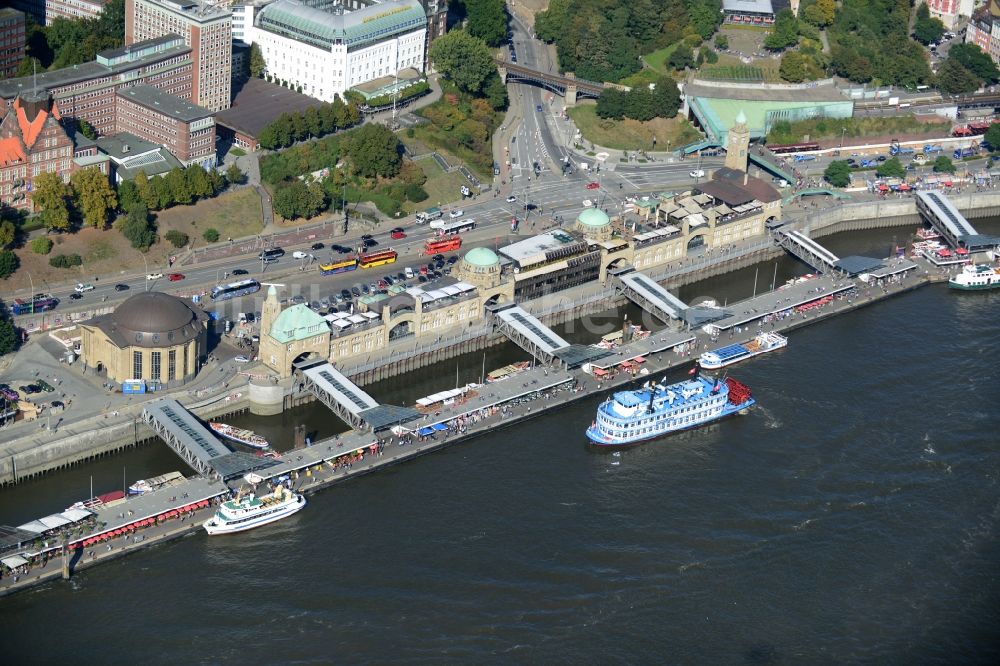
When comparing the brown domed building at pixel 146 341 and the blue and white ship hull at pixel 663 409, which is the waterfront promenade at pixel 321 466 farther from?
the brown domed building at pixel 146 341

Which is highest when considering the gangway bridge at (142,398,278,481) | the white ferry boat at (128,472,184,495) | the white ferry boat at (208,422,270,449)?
the gangway bridge at (142,398,278,481)

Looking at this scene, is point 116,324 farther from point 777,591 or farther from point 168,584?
point 777,591

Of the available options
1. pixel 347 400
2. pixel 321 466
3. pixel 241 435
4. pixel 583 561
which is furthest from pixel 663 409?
pixel 241 435

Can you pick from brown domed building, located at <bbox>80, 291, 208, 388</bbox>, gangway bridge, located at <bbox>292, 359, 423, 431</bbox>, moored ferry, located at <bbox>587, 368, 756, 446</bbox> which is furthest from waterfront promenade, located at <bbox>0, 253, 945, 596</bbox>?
brown domed building, located at <bbox>80, 291, 208, 388</bbox>

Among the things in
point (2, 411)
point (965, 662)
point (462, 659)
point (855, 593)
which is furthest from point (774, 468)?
point (2, 411)

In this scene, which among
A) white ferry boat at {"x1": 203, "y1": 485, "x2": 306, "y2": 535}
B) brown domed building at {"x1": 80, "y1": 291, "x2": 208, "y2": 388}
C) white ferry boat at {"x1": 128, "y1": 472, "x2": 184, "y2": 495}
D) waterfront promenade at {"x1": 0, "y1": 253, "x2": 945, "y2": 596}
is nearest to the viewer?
waterfront promenade at {"x1": 0, "y1": 253, "x2": 945, "y2": 596}

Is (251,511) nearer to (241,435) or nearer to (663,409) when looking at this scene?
(241,435)

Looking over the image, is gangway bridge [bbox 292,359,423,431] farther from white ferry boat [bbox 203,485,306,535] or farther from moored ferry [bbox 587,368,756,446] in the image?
moored ferry [bbox 587,368,756,446]
